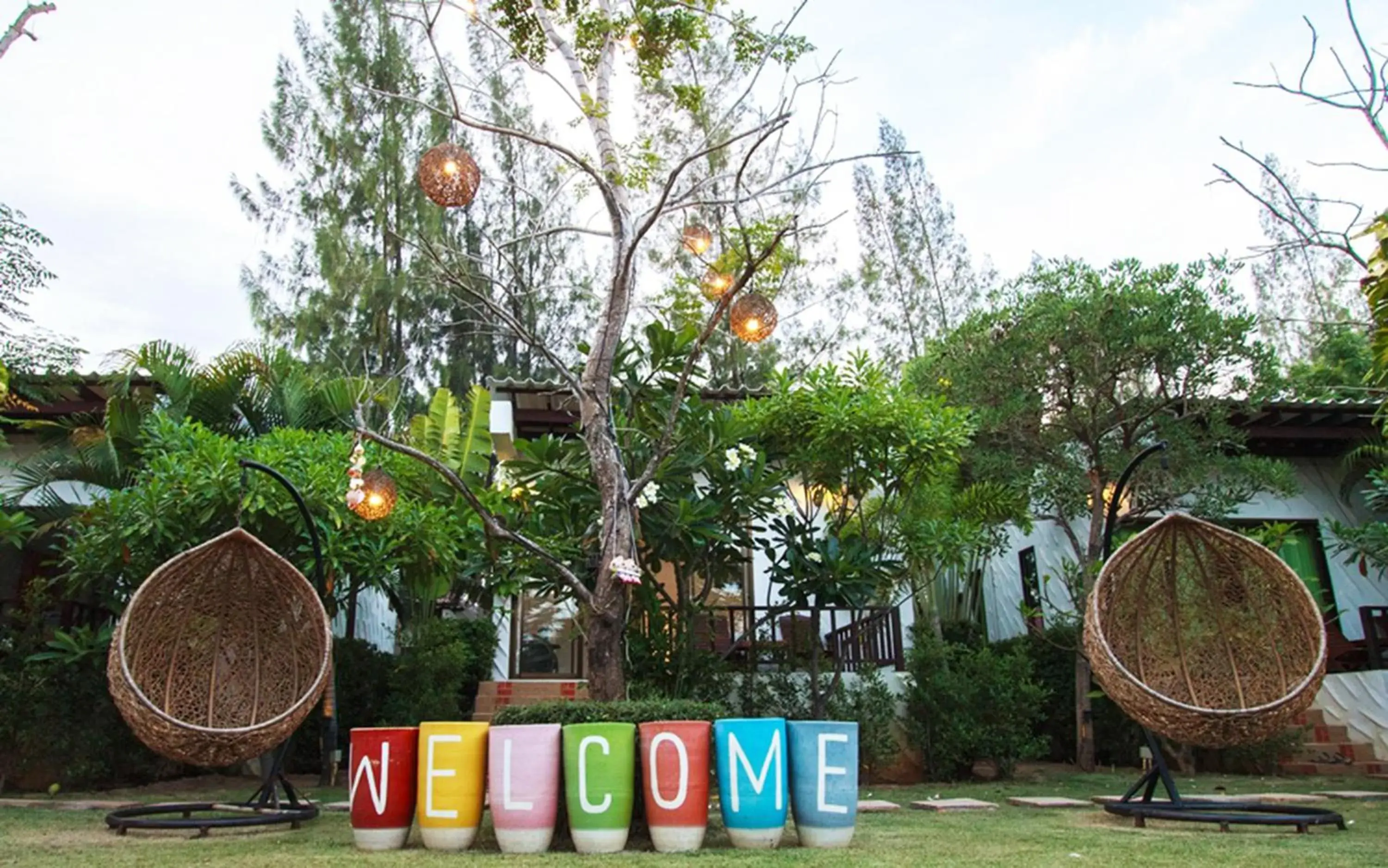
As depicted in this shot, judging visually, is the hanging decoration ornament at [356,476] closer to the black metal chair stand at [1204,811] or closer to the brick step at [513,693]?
the brick step at [513,693]

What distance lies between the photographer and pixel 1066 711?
9.09 meters

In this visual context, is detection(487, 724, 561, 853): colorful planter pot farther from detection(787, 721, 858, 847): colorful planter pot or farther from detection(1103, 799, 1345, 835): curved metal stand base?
detection(1103, 799, 1345, 835): curved metal stand base

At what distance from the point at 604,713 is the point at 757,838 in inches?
32.7

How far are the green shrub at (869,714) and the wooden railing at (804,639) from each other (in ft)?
0.65

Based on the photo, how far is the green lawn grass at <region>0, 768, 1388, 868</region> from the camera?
11.1 ft

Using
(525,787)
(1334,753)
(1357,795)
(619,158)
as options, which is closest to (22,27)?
(525,787)

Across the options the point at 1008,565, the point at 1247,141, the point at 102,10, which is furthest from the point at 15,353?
the point at 1008,565

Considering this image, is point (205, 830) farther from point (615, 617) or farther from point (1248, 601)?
point (1248, 601)

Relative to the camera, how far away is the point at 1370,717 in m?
8.27

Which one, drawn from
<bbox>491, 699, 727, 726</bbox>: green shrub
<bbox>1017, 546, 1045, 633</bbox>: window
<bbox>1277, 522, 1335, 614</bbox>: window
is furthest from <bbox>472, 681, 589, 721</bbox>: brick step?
<bbox>1277, 522, 1335, 614</bbox>: window

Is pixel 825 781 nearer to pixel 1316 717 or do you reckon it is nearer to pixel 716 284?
pixel 716 284

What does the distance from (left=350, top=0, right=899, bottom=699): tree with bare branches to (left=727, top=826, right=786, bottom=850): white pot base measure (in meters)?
1.33

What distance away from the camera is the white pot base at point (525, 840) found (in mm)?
3627

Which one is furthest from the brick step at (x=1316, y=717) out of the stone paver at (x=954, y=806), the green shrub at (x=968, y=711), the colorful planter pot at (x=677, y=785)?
the colorful planter pot at (x=677, y=785)
